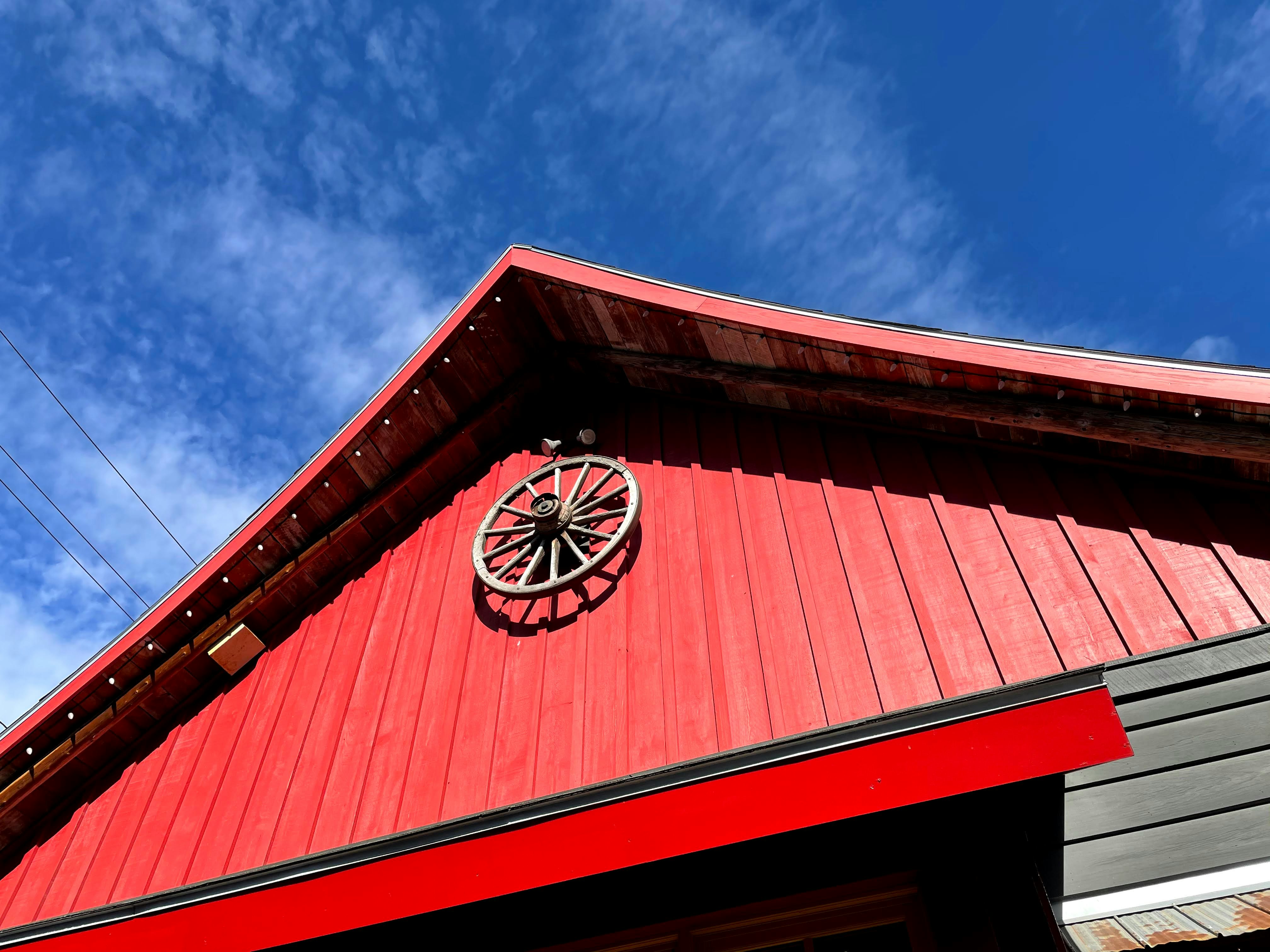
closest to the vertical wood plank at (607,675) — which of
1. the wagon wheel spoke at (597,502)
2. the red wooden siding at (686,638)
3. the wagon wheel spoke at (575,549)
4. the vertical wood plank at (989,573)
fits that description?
the red wooden siding at (686,638)

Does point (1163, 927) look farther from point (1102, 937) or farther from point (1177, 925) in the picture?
point (1102, 937)

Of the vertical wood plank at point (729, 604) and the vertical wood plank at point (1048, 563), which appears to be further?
the vertical wood plank at point (729, 604)

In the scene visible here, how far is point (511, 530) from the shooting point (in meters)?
6.27

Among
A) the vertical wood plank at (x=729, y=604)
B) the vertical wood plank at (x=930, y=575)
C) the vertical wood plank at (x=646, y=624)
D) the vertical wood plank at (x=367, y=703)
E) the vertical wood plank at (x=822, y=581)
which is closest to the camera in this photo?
the vertical wood plank at (x=930, y=575)

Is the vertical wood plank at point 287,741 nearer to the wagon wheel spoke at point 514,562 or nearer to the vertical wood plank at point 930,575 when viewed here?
the wagon wheel spoke at point 514,562

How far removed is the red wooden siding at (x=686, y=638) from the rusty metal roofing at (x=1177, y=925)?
1.08 metres

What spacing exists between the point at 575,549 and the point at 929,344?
2.41m

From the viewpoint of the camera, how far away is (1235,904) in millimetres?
3094

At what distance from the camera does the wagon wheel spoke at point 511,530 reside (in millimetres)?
6246

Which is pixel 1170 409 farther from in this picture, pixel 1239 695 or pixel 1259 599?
pixel 1239 695

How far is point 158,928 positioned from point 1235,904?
13.9 feet

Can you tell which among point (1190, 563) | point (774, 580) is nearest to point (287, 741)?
point (774, 580)

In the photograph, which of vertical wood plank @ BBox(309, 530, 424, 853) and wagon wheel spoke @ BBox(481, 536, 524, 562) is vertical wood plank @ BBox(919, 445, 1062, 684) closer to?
wagon wheel spoke @ BBox(481, 536, 524, 562)

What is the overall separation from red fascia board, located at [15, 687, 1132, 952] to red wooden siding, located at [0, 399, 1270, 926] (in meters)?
0.83
